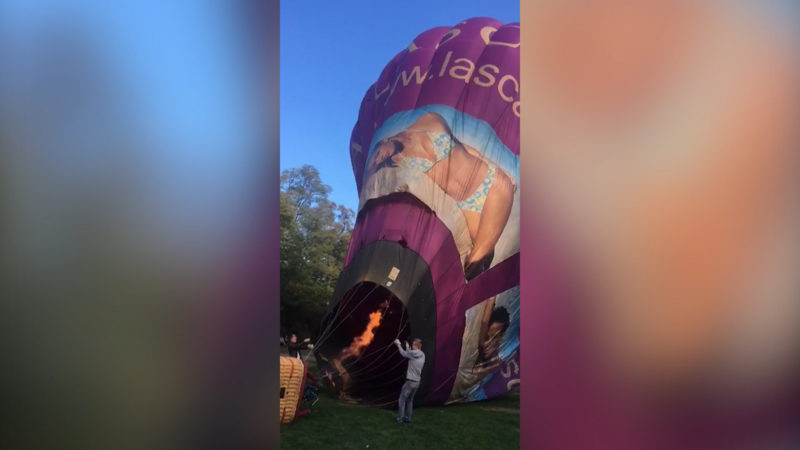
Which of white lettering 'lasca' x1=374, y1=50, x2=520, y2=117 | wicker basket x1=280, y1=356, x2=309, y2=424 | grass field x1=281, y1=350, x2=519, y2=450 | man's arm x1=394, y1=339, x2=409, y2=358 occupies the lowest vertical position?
grass field x1=281, y1=350, x2=519, y2=450

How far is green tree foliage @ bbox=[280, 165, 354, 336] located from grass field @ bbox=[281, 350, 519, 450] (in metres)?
9.25

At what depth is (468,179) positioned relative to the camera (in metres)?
7.57

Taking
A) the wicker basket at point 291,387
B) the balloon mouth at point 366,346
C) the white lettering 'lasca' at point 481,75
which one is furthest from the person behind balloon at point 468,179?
the wicker basket at point 291,387

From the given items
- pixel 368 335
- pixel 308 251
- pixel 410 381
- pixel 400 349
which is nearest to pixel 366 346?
pixel 368 335

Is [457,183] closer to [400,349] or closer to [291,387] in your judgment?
[400,349]

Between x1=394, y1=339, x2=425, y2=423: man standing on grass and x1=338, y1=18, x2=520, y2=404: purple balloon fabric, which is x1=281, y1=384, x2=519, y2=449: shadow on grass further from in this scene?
x1=338, y1=18, x2=520, y2=404: purple balloon fabric

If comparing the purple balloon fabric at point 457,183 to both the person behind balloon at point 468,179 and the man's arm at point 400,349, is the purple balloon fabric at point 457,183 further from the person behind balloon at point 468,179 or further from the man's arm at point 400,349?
the man's arm at point 400,349

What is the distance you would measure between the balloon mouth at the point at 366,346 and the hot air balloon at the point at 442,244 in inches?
0.7

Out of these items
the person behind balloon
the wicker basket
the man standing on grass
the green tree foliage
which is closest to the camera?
the wicker basket

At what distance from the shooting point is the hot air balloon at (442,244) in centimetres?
722

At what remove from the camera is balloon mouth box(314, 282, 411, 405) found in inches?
281

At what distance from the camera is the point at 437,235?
7.42m

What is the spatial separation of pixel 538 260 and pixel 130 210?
2.79ft

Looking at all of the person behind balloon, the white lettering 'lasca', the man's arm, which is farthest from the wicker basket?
the white lettering 'lasca'
